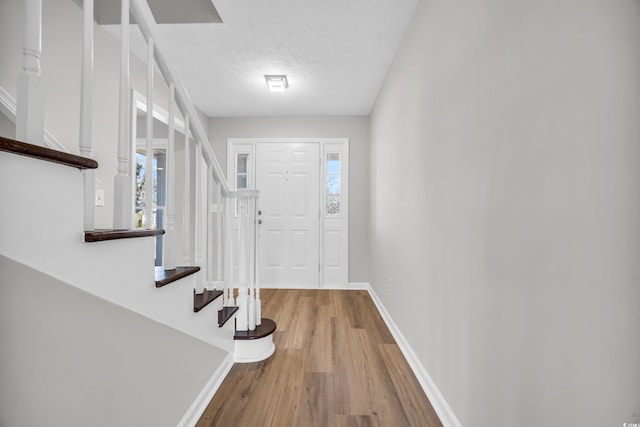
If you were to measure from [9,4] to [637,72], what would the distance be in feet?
8.81

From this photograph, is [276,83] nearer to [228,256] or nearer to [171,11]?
[171,11]

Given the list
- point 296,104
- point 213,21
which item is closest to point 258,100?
point 296,104

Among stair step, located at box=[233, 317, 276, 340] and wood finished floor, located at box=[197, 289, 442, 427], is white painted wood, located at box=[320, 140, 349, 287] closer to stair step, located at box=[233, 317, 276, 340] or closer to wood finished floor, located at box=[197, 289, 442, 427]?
wood finished floor, located at box=[197, 289, 442, 427]

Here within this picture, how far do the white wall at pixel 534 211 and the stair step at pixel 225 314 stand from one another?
1212 mm

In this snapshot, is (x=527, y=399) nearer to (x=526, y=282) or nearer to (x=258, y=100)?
(x=526, y=282)

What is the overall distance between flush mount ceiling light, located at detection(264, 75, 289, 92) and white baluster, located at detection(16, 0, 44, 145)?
8.45ft

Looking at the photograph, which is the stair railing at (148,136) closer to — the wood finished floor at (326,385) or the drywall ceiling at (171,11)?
the wood finished floor at (326,385)

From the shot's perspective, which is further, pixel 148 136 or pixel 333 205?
pixel 333 205

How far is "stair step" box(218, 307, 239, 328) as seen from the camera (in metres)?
1.77

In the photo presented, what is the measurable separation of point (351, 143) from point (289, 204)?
4.08 ft

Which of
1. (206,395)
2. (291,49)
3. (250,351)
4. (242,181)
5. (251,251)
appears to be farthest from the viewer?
(242,181)

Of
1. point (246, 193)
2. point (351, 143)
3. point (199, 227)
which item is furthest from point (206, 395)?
point (351, 143)

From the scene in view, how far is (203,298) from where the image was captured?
1.61m

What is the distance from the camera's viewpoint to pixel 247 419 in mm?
1520
